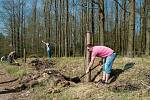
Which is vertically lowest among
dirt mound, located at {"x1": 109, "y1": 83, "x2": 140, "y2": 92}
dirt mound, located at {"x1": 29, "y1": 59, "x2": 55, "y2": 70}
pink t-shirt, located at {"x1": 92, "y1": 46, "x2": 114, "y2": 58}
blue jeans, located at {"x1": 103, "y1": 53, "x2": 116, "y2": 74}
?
dirt mound, located at {"x1": 29, "y1": 59, "x2": 55, "y2": 70}

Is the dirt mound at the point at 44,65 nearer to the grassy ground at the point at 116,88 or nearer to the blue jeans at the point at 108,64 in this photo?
the grassy ground at the point at 116,88

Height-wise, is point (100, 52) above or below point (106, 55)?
above

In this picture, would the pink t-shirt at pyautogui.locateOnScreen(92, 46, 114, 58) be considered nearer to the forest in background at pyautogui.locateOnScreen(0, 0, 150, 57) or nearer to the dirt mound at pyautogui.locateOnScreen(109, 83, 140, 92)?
the dirt mound at pyautogui.locateOnScreen(109, 83, 140, 92)

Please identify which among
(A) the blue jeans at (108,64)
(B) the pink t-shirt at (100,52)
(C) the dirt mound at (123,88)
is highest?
(B) the pink t-shirt at (100,52)

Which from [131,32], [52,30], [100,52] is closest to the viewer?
[100,52]

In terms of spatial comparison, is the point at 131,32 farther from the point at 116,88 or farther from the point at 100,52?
the point at 116,88

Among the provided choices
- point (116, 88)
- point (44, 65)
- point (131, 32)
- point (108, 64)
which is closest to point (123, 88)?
point (116, 88)

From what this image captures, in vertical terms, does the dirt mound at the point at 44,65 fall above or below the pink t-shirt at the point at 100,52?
below

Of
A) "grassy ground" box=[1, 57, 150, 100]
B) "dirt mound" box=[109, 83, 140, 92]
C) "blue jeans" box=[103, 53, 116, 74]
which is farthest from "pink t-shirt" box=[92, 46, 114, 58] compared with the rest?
"dirt mound" box=[109, 83, 140, 92]

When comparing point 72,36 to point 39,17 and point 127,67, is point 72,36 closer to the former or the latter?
point 39,17

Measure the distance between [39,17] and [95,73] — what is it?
55.0 metres

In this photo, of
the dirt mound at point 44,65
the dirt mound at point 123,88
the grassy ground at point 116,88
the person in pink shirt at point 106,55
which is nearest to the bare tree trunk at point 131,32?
the grassy ground at point 116,88

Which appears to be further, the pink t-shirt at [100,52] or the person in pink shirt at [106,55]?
A: the person in pink shirt at [106,55]

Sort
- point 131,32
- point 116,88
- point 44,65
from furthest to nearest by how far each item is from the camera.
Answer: point 44,65 < point 131,32 < point 116,88
